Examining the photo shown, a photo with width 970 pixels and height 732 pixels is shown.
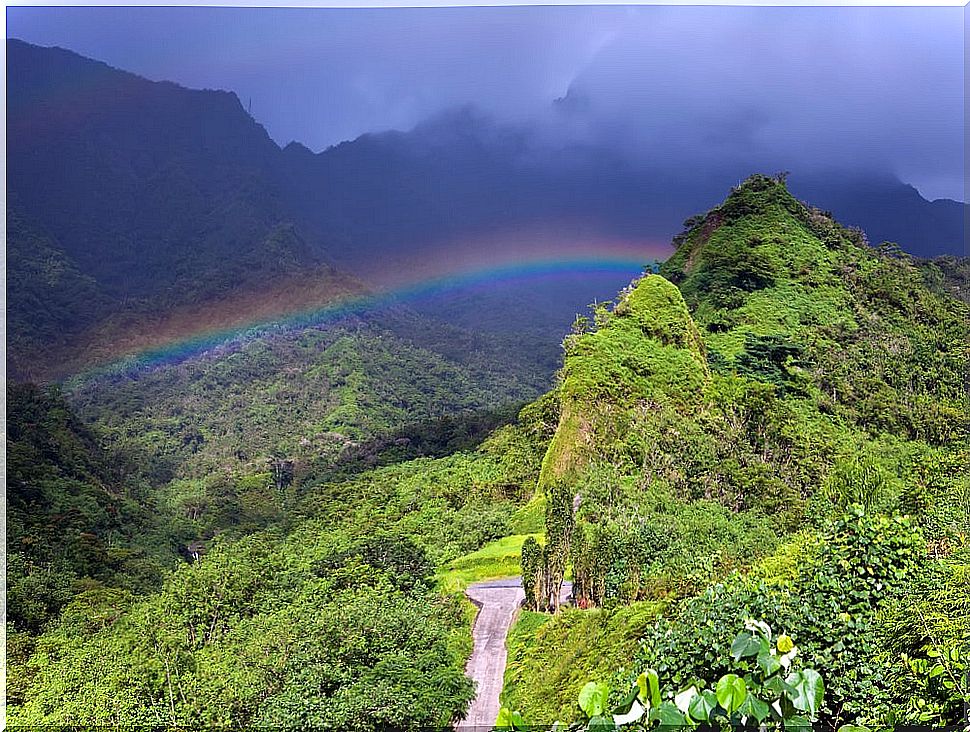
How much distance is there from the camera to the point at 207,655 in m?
3.57

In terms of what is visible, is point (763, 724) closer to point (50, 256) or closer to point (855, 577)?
point (855, 577)

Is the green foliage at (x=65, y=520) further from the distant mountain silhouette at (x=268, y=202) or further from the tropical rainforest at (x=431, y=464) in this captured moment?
the distant mountain silhouette at (x=268, y=202)

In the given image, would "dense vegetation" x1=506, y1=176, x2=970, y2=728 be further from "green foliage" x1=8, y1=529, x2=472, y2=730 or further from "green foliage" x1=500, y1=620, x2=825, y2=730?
"green foliage" x1=500, y1=620, x2=825, y2=730

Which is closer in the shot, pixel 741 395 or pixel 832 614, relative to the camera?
pixel 832 614

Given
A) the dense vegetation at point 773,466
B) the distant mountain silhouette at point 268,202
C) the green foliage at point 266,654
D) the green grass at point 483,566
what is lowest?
the green foliage at point 266,654

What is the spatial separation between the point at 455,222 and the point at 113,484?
2.78 metres

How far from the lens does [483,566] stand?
12.4 ft

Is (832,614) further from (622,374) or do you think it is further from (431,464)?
(431,464)

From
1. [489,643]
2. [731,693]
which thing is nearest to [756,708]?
[731,693]

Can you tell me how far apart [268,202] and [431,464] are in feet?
11.8

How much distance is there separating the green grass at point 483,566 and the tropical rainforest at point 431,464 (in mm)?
17

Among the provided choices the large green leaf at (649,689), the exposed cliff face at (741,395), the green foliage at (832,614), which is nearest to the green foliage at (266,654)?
the exposed cliff face at (741,395)

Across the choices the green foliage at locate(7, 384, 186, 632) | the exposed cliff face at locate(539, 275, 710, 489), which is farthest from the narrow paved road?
the green foliage at locate(7, 384, 186, 632)

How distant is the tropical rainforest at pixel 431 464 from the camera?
3.19m
